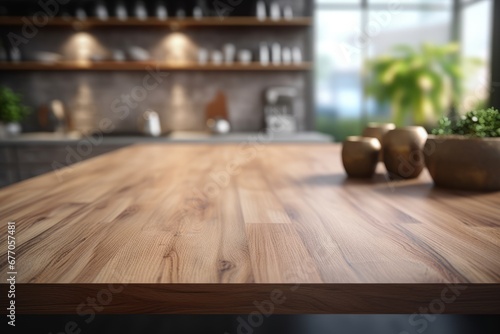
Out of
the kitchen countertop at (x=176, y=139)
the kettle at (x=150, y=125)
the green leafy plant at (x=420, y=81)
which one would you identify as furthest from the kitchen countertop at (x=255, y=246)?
the green leafy plant at (x=420, y=81)

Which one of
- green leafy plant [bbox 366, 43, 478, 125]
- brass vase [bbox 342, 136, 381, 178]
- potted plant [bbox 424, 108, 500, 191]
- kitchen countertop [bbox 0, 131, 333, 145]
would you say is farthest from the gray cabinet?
green leafy plant [bbox 366, 43, 478, 125]

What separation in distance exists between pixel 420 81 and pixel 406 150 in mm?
4294

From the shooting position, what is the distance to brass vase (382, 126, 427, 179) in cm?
126

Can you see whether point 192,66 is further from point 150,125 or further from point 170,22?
point 150,125

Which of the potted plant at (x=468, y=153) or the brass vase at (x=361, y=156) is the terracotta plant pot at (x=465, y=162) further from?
the brass vase at (x=361, y=156)

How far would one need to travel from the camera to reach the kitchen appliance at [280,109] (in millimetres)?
4328

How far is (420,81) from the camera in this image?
5.19 metres

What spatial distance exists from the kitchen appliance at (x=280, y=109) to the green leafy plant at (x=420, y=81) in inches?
47.3

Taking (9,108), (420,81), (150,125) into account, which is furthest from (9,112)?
(420,81)

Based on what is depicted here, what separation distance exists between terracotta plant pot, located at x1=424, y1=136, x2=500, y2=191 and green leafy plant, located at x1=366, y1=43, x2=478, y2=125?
412cm

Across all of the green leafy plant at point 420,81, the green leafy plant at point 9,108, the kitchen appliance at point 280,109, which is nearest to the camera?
the green leafy plant at point 9,108

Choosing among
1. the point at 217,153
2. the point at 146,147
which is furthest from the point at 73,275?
the point at 146,147

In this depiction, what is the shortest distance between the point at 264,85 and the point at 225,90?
1.23ft

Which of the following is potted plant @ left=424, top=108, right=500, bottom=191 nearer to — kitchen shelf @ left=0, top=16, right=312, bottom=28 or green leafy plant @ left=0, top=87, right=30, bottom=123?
kitchen shelf @ left=0, top=16, right=312, bottom=28
